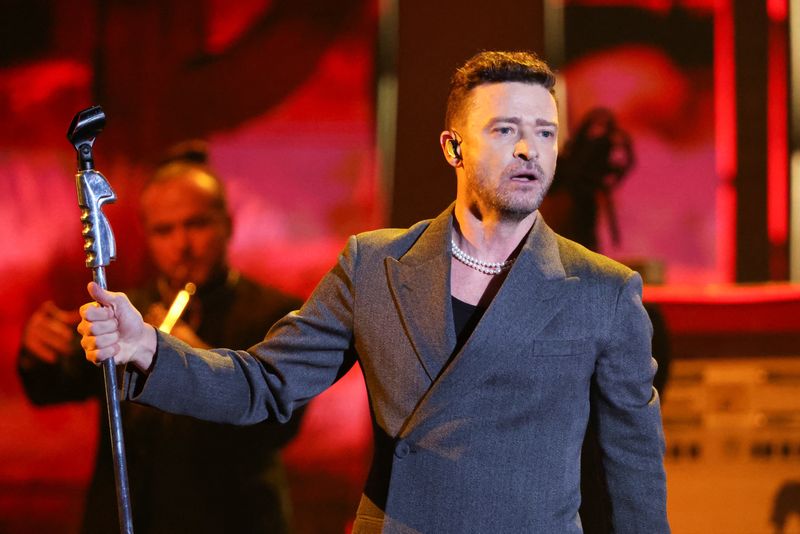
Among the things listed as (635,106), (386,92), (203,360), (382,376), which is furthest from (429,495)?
(635,106)

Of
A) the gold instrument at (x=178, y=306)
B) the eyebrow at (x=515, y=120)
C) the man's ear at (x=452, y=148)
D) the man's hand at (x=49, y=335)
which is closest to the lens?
the eyebrow at (x=515, y=120)

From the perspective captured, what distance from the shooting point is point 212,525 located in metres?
3.20

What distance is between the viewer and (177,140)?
3.29m

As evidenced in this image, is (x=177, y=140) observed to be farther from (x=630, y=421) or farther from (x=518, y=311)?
(x=630, y=421)

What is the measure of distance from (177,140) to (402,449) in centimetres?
187

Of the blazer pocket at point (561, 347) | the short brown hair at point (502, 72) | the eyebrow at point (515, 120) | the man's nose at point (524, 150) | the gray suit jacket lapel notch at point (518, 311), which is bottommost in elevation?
the blazer pocket at point (561, 347)

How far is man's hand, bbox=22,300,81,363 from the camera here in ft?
10.6

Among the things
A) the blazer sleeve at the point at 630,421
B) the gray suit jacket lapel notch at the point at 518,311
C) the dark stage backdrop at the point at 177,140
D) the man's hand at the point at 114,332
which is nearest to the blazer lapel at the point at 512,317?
the gray suit jacket lapel notch at the point at 518,311

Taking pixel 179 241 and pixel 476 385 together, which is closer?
pixel 476 385

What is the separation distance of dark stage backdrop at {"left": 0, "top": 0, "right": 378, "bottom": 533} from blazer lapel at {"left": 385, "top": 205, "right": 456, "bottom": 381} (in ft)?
4.60

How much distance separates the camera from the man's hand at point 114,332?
1574 millimetres

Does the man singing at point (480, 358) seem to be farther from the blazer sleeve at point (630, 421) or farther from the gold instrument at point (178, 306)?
the gold instrument at point (178, 306)

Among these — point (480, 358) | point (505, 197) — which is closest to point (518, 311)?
point (480, 358)

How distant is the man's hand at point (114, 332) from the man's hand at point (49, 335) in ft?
5.43
